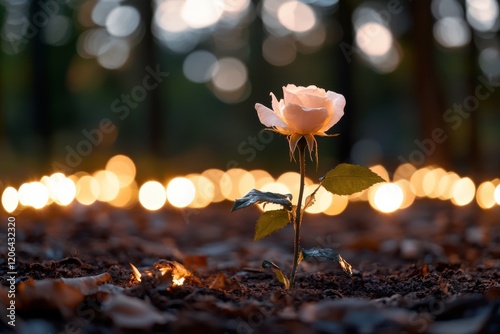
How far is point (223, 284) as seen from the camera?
2.71 m

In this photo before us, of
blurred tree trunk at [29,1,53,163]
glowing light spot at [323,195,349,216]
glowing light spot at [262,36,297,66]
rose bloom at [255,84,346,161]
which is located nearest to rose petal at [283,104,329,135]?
rose bloom at [255,84,346,161]

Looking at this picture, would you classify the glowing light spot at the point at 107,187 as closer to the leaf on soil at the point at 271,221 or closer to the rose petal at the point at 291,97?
the leaf on soil at the point at 271,221

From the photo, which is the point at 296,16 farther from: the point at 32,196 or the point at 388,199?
the point at 32,196

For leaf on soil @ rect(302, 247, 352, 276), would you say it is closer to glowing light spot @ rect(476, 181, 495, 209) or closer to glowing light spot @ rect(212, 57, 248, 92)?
glowing light spot @ rect(476, 181, 495, 209)

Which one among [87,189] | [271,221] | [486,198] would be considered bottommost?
[271,221]

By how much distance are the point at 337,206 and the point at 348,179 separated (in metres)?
8.52

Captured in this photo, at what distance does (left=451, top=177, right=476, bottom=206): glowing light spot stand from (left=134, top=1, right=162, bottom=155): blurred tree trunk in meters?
7.82

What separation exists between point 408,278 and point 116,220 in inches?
174

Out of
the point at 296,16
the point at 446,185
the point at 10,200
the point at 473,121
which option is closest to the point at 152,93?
the point at 473,121

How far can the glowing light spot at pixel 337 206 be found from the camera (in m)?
10.3

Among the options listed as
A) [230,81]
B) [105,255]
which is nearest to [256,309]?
[105,255]

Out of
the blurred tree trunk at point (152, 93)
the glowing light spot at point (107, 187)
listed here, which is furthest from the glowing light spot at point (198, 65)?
the glowing light spot at point (107, 187)

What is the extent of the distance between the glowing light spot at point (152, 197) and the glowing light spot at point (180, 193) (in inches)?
5.0

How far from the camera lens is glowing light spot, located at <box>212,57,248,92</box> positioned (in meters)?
37.1
